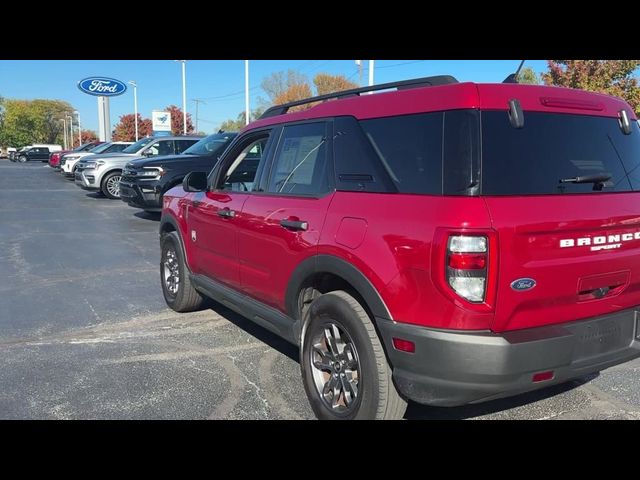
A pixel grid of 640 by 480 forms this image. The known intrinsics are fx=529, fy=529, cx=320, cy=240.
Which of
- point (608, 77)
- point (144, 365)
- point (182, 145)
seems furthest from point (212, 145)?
point (608, 77)

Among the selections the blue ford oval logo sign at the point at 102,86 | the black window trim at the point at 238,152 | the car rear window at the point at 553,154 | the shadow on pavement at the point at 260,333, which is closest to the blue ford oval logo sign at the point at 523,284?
the car rear window at the point at 553,154

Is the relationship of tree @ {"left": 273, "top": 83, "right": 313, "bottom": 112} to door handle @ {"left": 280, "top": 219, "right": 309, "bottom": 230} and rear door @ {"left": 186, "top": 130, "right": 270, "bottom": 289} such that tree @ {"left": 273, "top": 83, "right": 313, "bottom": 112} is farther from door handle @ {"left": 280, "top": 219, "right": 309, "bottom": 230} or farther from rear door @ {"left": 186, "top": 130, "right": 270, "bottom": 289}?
door handle @ {"left": 280, "top": 219, "right": 309, "bottom": 230}

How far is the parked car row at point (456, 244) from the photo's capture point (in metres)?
2.46

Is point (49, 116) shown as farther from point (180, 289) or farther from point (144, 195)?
point (180, 289)

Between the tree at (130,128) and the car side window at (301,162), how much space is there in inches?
2886

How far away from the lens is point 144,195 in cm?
1117

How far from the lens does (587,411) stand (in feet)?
11.4

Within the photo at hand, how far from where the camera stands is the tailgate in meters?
2.46

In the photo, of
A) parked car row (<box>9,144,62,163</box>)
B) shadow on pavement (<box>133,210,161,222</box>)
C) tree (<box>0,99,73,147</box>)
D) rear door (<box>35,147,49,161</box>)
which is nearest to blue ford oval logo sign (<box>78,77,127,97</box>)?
parked car row (<box>9,144,62,163</box>)

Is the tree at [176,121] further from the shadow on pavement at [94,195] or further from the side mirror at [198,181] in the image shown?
the side mirror at [198,181]

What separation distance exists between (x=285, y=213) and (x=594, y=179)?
1840mm

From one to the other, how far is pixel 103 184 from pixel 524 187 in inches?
634

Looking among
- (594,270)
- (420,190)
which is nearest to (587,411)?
(594,270)

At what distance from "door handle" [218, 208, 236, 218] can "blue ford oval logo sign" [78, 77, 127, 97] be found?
4102 cm
